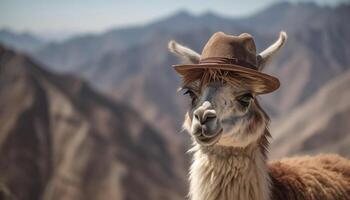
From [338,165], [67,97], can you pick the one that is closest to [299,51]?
[67,97]

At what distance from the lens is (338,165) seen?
20.4 feet

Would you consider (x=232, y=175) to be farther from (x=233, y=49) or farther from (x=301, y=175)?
(x=233, y=49)

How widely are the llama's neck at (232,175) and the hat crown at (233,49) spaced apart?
898 millimetres

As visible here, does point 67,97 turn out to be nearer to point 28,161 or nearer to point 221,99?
point 28,161

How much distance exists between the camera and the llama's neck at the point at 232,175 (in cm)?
537

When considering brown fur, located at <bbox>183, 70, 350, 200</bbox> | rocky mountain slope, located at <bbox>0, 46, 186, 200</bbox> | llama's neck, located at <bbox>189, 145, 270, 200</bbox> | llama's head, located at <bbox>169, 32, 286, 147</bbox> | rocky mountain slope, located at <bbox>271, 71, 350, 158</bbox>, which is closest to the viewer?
llama's head, located at <bbox>169, 32, 286, 147</bbox>

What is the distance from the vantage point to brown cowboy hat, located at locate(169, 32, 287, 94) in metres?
5.33

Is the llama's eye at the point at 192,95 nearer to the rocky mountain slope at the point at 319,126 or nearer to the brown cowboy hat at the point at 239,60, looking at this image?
the brown cowboy hat at the point at 239,60

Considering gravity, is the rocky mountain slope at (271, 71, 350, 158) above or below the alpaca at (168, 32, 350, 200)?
above

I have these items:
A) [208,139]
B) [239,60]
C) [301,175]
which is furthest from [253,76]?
[301,175]

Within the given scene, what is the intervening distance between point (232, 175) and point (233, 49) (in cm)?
125

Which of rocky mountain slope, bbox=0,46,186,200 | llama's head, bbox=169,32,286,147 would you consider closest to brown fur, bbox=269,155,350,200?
llama's head, bbox=169,32,286,147

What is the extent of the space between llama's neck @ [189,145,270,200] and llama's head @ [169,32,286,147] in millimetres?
139

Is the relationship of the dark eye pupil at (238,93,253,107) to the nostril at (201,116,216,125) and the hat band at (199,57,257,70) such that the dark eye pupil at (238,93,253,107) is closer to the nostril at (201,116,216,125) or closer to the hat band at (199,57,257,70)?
the hat band at (199,57,257,70)
